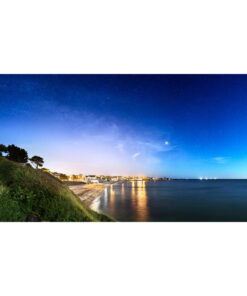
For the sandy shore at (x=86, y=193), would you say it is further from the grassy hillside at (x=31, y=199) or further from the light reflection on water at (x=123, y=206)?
the grassy hillside at (x=31, y=199)

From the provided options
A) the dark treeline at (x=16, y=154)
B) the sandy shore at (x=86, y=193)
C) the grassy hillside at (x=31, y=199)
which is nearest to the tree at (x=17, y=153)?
the dark treeline at (x=16, y=154)

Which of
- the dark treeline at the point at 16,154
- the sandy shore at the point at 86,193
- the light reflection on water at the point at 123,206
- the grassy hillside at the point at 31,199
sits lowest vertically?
the light reflection on water at the point at 123,206

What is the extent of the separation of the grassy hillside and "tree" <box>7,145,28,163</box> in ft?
5.48

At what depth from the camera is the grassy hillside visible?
301 centimetres

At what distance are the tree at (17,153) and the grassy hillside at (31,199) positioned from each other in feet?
5.48

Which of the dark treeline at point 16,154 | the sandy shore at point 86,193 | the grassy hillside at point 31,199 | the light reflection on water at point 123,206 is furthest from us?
the sandy shore at point 86,193

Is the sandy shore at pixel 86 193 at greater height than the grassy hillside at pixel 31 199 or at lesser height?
lesser

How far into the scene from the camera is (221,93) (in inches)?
233

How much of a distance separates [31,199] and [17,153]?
3.09 meters

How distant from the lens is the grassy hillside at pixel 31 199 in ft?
9.87

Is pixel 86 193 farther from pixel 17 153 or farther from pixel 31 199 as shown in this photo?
pixel 31 199

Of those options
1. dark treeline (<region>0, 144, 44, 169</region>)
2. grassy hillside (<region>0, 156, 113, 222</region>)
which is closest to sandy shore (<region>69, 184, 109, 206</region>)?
dark treeline (<region>0, 144, 44, 169</region>)
